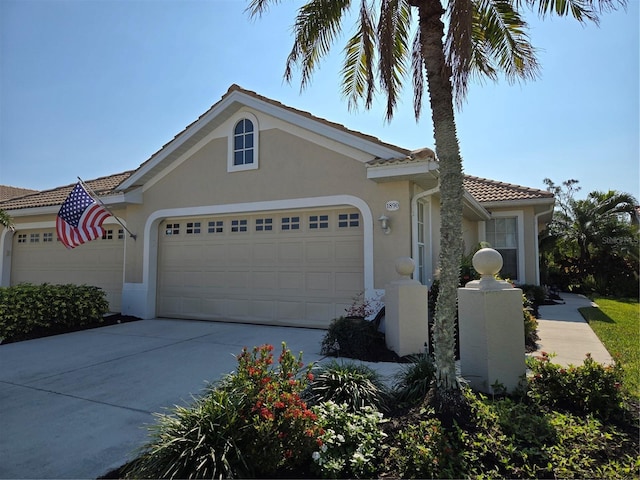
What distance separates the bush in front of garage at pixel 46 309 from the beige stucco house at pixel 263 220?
1284 mm

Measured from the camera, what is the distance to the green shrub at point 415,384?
4.13m

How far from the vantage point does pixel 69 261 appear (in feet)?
44.7

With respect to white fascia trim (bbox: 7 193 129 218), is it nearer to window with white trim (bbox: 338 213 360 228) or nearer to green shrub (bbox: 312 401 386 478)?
window with white trim (bbox: 338 213 360 228)

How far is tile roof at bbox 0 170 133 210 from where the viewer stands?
14219 mm

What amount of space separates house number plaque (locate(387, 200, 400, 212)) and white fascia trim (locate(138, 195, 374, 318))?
0.43m

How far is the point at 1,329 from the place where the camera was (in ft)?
29.0

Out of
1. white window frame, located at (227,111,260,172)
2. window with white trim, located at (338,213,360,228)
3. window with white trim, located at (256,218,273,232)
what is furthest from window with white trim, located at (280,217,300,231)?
white window frame, located at (227,111,260,172)

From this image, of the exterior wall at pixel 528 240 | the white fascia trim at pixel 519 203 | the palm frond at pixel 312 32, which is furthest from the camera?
the exterior wall at pixel 528 240

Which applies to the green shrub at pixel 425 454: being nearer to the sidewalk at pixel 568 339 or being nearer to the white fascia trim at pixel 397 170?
the sidewalk at pixel 568 339

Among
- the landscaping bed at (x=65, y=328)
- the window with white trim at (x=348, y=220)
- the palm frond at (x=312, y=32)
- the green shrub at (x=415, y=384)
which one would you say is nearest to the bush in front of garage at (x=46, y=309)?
the landscaping bed at (x=65, y=328)

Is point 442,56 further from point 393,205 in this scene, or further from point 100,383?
point 100,383

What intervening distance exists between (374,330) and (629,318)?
28.2 ft

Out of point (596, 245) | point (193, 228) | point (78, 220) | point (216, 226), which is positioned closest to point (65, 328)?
point (78, 220)

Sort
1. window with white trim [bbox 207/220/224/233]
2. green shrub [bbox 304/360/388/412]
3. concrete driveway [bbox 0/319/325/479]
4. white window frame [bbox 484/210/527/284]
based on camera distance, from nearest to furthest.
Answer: concrete driveway [bbox 0/319/325/479], green shrub [bbox 304/360/388/412], window with white trim [bbox 207/220/224/233], white window frame [bbox 484/210/527/284]
